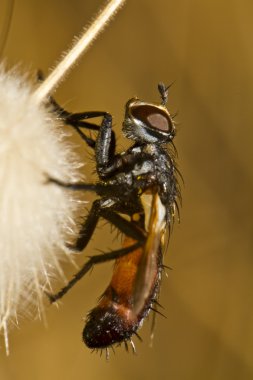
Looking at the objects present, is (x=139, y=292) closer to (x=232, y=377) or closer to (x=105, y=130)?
(x=105, y=130)

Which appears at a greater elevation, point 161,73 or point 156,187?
point 161,73

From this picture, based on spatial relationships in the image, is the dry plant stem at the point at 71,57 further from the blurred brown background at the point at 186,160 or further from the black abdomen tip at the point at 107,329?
the blurred brown background at the point at 186,160

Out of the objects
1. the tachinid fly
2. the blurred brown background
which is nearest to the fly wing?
the tachinid fly

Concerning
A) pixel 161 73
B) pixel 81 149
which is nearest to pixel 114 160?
pixel 81 149

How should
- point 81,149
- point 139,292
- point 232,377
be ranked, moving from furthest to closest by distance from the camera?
point 232,377 < point 81,149 < point 139,292

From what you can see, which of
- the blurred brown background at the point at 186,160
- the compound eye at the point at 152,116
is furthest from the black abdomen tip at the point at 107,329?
the blurred brown background at the point at 186,160

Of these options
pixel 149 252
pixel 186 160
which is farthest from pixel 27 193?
pixel 186 160
